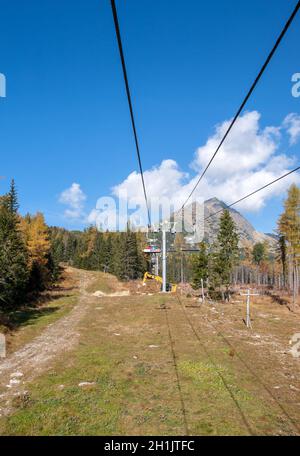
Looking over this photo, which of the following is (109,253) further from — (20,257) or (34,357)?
(34,357)

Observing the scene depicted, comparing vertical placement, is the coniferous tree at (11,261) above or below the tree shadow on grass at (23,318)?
above

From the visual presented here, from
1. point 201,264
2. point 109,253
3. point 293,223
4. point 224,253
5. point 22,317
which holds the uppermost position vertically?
point 293,223

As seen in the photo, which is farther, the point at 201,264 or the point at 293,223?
the point at 201,264

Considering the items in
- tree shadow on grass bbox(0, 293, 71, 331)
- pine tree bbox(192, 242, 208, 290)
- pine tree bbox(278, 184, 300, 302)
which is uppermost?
pine tree bbox(278, 184, 300, 302)

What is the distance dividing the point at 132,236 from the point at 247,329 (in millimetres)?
59991

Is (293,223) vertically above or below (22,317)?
above

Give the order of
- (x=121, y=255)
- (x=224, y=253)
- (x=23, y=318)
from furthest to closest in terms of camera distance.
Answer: (x=121, y=255)
(x=224, y=253)
(x=23, y=318)

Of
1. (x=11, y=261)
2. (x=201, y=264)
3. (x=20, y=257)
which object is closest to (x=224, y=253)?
(x=201, y=264)

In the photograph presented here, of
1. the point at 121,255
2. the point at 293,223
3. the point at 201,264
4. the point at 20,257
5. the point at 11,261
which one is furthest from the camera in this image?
the point at 121,255

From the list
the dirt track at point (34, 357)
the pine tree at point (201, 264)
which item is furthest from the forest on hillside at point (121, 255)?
the dirt track at point (34, 357)

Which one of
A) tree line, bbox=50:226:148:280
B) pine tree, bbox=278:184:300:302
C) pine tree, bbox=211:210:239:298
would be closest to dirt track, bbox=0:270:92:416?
pine tree, bbox=211:210:239:298

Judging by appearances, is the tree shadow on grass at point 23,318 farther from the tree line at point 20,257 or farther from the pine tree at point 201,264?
the pine tree at point 201,264

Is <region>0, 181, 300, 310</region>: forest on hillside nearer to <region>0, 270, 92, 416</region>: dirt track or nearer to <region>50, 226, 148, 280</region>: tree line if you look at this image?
<region>50, 226, 148, 280</region>: tree line
